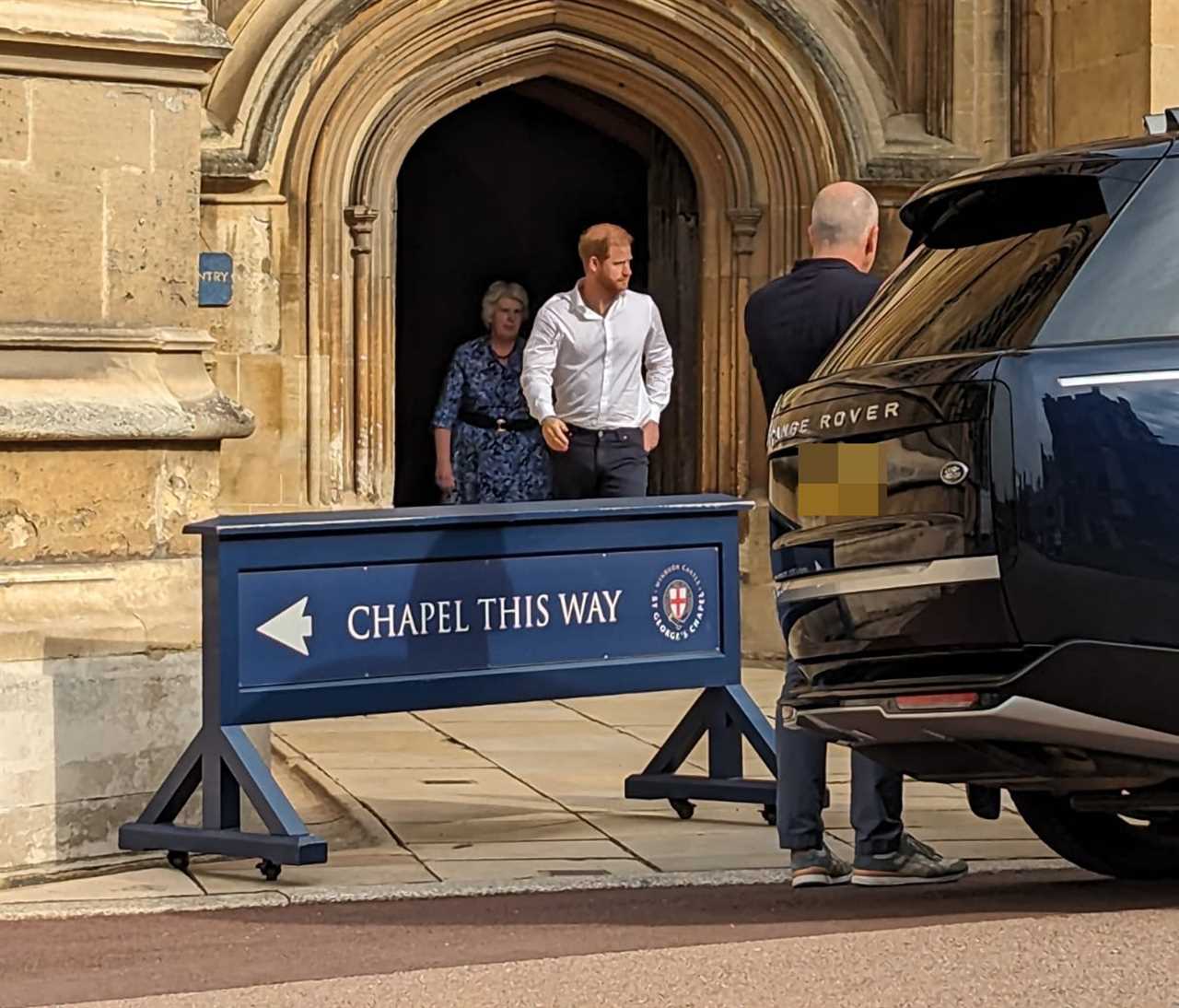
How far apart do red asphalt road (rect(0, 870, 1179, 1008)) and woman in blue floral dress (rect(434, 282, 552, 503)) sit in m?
5.91

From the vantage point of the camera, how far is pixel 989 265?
5867mm

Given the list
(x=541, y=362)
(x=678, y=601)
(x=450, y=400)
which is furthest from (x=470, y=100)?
(x=678, y=601)

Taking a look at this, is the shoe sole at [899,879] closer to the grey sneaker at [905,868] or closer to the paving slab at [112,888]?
the grey sneaker at [905,868]

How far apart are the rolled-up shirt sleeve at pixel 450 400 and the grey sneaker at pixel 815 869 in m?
6.00

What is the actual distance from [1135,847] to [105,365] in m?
3.22

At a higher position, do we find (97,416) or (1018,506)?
(97,416)

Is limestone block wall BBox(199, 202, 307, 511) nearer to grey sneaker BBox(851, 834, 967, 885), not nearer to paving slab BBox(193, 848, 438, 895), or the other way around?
paving slab BBox(193, 848, 438, 895)

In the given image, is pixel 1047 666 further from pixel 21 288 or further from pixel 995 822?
pixel 21 288

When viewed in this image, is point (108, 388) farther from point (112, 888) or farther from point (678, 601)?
point (678, 601)

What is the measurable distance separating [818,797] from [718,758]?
1.47 m

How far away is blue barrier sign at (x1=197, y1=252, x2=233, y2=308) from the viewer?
9.70 metres

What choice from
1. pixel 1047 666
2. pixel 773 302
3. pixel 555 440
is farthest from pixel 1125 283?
pixel 555 440

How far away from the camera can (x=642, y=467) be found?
988 cm

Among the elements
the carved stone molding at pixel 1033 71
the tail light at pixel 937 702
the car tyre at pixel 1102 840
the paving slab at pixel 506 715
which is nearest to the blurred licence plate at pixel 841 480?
the tail light at pixel 937 702
